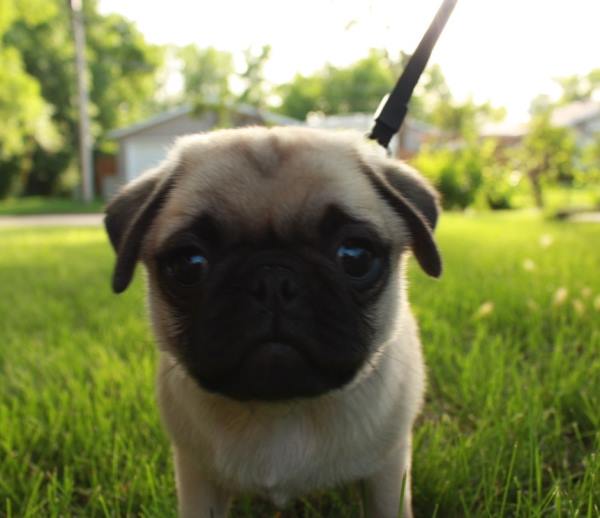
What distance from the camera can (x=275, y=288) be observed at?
1527 millimetres

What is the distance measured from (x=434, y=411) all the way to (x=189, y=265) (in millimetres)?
1648

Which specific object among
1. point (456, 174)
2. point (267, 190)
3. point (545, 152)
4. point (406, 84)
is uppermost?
point (406, 84)

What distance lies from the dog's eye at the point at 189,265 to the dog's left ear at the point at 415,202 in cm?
64

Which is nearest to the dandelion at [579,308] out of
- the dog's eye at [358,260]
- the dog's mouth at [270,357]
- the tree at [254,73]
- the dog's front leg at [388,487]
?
the dog's front leg at [388,487]

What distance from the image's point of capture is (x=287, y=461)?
1802 mm

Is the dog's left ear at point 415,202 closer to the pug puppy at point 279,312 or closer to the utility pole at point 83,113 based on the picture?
the pug puppy at point 279,312

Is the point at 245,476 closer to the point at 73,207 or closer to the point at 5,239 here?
the point at 5,239

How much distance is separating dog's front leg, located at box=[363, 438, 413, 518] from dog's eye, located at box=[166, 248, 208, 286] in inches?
33.4

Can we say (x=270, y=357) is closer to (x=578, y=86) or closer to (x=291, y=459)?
(x=291, y=459)

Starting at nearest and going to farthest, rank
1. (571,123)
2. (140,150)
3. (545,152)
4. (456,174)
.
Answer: (456,174)
(545,152)
(140,150)
(571,123)

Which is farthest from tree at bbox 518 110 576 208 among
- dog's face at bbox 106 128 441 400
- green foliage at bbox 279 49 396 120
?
green foliage at bbox 279 49 396 120

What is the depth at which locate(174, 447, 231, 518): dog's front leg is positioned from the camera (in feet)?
6.07

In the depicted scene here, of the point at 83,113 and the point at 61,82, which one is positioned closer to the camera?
the point at 83,113

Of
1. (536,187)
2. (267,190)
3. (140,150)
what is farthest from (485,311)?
(140,150)
